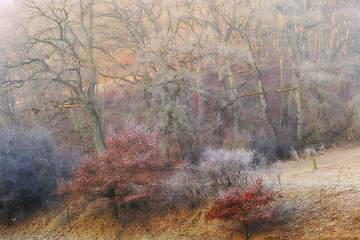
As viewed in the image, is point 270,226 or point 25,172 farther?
point 25,172

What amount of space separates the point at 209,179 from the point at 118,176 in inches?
103

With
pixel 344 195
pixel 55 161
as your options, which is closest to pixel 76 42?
pixel 55 161

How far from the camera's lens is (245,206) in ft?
23.7

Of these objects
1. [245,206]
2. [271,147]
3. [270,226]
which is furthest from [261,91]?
[245,206]

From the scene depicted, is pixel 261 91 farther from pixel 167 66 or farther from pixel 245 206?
pixel 245 206

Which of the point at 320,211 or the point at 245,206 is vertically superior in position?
the point at 245,206

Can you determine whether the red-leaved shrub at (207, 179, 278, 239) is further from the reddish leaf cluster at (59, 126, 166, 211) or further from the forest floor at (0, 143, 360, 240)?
the reddish leaf cluster at (59, 126, 166, 211)

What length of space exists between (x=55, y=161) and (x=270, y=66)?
1043 inches

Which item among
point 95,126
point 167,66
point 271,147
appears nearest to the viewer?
point 95,126

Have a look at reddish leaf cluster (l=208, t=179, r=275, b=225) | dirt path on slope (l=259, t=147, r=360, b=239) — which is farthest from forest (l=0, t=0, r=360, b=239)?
dirt path on slope (l=259, t=147, r=360, b=239)

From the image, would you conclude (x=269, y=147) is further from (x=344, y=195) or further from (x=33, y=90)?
(x=33, y=90)

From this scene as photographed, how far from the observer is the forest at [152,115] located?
959cm

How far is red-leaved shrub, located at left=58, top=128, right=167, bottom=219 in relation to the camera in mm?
9320

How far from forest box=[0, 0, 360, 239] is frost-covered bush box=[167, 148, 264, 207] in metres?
→ 0.04
